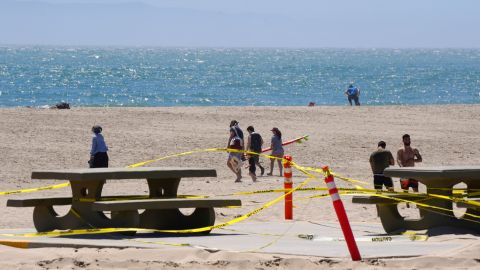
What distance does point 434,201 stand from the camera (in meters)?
12.8

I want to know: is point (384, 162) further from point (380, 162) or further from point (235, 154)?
point (235, 154)

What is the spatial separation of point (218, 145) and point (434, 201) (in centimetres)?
1595

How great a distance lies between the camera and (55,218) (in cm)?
1293

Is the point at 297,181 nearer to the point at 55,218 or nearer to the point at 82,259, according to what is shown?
the point at 55,218

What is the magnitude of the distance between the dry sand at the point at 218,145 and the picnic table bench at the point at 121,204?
4.70 ft

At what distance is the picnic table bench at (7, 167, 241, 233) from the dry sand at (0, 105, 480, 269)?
1.43m

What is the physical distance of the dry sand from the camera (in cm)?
1047

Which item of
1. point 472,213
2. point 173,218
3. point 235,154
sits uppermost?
point 472,213

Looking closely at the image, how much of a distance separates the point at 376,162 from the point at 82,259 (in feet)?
25.8

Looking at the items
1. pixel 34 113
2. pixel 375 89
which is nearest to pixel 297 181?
pixel 34 113

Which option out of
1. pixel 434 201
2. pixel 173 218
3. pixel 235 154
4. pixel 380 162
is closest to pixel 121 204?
pixel 173 218

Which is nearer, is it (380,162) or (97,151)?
(380,162)

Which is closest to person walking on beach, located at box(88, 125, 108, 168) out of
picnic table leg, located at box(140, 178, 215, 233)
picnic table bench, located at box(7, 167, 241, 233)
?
picnic table bench, located at box(7, 167, 241, 233)

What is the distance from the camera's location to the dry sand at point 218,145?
1047 cm
